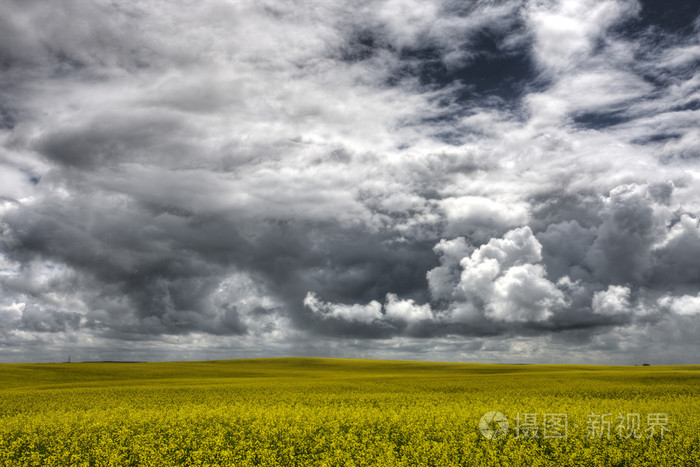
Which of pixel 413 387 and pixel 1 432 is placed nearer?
pixel 1 432

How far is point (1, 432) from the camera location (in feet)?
70.1

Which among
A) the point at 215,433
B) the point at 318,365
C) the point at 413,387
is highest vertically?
the point at 215,433

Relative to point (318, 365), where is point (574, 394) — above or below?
above

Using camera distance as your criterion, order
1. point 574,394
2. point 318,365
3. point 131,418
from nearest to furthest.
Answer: point 131,418 < point 574,394 < point 318,365

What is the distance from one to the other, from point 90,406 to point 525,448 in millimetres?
27934

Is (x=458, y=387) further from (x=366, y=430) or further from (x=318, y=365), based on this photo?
(x=318, y=365)

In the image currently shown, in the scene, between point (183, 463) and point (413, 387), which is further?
point (413, 387)

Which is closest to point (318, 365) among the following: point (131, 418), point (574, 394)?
point (574, 394)

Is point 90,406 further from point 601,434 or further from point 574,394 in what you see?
point 574,394

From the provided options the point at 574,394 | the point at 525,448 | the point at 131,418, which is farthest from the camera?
the point at 574,394

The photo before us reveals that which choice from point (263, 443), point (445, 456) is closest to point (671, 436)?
point (445, 456)

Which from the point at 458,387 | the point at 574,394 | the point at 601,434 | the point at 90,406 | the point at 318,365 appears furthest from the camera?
the point at 318,365

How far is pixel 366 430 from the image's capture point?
68.4 ft

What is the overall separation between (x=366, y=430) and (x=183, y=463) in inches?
308
